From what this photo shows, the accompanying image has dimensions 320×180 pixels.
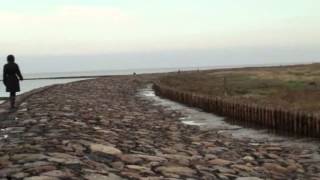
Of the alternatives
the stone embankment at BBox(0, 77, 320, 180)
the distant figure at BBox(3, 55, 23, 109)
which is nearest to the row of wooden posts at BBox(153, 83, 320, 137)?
the stone embankment at BBox(0, 77, 320, 180)

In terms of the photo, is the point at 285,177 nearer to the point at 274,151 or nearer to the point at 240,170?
the point at 240,170

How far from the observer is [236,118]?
2247 cm

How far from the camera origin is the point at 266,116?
775 inches

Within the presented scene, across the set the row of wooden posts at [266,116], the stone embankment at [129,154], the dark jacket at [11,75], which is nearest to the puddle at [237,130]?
the row of wooden posts at [266,116]

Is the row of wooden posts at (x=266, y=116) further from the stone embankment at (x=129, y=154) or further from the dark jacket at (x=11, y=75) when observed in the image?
the dark jacket at (x=11, y=75)

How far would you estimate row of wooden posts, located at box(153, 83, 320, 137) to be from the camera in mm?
16938

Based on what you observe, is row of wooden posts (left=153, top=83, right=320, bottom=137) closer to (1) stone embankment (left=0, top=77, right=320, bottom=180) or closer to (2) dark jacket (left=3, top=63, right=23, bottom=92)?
(1) stone embankment (left=0, top=77, right=320, bottom=180)

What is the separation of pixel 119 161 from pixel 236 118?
42.3 feet

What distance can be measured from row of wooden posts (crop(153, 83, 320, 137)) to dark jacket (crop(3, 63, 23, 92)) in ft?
28.5

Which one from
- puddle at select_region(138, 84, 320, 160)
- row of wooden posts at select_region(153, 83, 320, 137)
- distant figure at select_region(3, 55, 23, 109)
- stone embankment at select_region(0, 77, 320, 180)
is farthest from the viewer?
distant figure at select_region(3, 55, 23, 109)

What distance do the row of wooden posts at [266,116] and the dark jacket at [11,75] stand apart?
28.5ft

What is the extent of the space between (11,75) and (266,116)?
30.5 feet

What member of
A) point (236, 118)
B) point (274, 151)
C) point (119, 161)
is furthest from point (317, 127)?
point (119, 161)

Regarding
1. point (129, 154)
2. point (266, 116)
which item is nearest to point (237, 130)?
point (266, 116)
